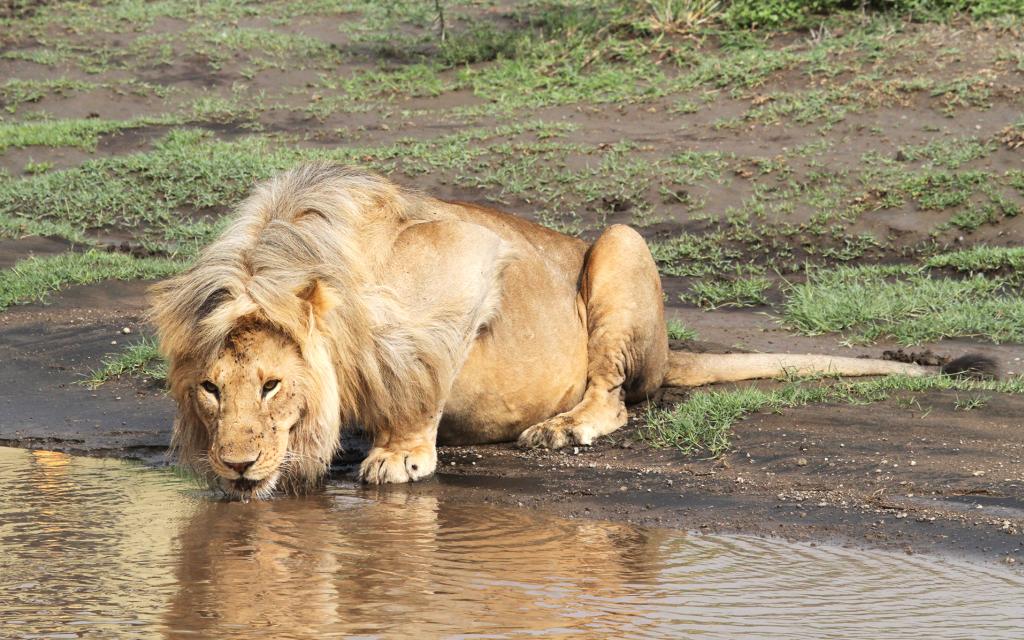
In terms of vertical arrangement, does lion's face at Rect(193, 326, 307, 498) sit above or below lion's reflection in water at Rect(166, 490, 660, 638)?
above

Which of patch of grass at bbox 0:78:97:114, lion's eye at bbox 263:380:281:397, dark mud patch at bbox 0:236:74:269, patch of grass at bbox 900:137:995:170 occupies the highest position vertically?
patch of grass at bbox 0:78:97:114

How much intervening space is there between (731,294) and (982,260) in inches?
63.9

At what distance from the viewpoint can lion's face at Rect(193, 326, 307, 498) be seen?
4.68 m

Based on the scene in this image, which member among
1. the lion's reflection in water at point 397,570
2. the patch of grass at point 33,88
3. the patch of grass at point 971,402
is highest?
the patch of grass at point 33,88

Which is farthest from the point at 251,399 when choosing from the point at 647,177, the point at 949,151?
the point at 949,151

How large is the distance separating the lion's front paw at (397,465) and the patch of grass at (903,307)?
2.85 meters

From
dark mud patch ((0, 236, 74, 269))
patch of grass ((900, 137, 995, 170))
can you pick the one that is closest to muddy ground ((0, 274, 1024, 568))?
dark mud patch ((0, 236, 74, 269))

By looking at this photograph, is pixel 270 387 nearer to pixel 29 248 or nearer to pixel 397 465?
pixel 397 465

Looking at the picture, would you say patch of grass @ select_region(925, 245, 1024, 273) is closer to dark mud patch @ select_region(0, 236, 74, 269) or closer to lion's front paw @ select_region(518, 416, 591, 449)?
lion's front paw @ select_region(518, 416, 591, 449)

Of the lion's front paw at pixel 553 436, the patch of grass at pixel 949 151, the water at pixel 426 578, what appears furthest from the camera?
the patch of grass at pixel 949 151

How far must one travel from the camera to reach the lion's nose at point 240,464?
183 inches

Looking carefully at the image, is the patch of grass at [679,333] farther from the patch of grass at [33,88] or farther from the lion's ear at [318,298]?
the patch of grass at [33,88]

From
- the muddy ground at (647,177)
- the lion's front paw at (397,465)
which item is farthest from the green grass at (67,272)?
the lion's front paw at (397,465)

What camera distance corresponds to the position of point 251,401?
Answer: 4.72m
